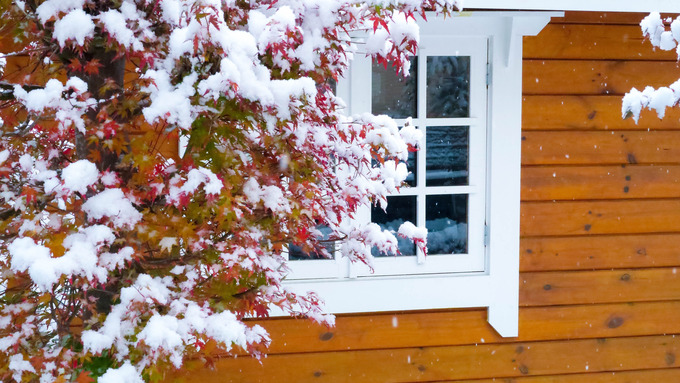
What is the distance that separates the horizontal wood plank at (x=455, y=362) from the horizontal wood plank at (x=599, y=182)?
765mm

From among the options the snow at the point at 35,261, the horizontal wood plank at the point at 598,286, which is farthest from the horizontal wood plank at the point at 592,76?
the snow at the point at 35,261

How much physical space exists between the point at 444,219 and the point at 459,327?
21.5 inches

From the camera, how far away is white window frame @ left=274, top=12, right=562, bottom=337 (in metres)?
3.23

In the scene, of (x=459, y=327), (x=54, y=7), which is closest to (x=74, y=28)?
(x=54, y=7)

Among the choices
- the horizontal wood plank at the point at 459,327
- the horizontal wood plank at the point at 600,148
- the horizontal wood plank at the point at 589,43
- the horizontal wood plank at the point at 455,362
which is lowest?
the horizontal wood plank at the point at 455,362

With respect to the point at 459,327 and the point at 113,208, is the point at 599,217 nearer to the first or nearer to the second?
the point at 459,327

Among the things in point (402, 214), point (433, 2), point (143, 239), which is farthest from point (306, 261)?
point (433, 2)

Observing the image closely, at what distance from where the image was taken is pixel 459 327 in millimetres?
3463

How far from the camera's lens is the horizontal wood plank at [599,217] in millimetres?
3441

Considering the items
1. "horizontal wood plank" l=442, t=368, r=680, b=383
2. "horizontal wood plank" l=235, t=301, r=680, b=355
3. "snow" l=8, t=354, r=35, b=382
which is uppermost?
"snow" l=8, t=354, r=35, b=382

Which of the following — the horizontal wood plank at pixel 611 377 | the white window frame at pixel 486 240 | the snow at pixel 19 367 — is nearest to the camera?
the snow at pixel 19 367

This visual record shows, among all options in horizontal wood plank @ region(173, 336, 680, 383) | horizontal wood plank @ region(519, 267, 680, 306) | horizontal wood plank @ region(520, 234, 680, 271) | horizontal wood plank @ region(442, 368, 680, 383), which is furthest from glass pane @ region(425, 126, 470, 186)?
horizontal wood plank @ region(442, 368, 680, 383)

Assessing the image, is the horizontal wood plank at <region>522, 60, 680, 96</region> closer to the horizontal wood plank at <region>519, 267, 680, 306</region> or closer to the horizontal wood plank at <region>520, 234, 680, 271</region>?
the horizontal wood plank at <region>520, 234, 680, 271</region>

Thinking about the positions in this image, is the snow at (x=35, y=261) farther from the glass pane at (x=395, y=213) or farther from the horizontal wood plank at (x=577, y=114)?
the horizontal wood plank at (x=577, y=114)
